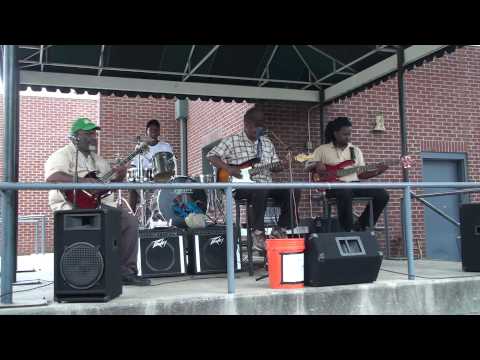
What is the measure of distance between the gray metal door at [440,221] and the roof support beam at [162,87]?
3022 mm

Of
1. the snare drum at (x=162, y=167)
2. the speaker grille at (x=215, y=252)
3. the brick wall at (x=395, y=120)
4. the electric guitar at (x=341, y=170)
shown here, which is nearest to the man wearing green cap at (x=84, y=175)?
the speaker grille at (x=215, y=252)

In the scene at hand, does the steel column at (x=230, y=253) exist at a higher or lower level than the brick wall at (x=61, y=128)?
lower

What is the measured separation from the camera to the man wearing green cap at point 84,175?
520 cm

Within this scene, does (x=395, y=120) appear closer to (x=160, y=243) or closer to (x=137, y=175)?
(x=137, y=175)

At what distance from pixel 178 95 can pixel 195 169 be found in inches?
166

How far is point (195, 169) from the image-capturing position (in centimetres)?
1215

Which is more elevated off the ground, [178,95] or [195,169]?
[178,95]

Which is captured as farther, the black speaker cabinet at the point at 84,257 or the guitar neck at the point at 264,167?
the guitar neck at the point at 264,167

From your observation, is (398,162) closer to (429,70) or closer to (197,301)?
(197,301)

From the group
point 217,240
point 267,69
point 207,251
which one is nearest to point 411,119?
point 267,69

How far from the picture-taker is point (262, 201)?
5641mm

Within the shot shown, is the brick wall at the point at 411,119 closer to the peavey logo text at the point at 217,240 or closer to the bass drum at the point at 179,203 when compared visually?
the bass drum at the point at 179,203
